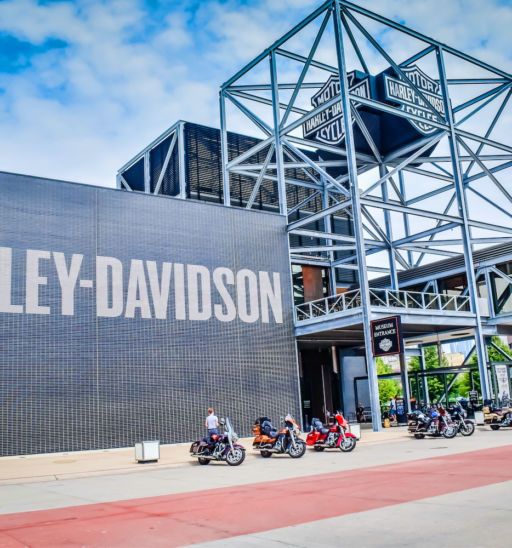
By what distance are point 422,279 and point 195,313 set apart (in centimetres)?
1616

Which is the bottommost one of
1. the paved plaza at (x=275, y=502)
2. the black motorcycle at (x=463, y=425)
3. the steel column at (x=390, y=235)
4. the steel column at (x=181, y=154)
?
the paved plaza at (x=275, y=502)

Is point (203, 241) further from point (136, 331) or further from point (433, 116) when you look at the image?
point (433, 116)

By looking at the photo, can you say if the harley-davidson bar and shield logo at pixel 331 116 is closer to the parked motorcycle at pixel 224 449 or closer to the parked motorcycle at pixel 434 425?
the parked motorcycle at pixel 434 425

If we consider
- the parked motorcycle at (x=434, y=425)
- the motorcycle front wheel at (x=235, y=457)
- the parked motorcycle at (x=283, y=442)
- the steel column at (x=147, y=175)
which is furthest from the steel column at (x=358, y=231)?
the steel column at (x=147, y=175)

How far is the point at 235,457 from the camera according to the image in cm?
1709

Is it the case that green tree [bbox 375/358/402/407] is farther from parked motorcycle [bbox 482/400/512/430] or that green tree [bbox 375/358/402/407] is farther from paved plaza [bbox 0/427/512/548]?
paved plaza [bbox 0/427/512/548]

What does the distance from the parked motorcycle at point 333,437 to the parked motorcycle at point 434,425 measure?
4.06 metres

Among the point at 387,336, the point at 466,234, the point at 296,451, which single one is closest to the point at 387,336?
the point at 387,336

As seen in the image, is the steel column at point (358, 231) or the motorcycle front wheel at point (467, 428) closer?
the motorcycle front wheel at point (467, 428)

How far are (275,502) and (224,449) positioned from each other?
7364 mm

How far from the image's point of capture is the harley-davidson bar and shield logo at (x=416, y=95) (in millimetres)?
34844

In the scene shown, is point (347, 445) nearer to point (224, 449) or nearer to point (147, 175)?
point (224, 449)

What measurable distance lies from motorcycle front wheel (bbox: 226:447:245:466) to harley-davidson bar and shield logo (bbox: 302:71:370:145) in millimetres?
23284

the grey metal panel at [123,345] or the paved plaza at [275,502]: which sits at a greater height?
the grey metal panel at [123,345]
